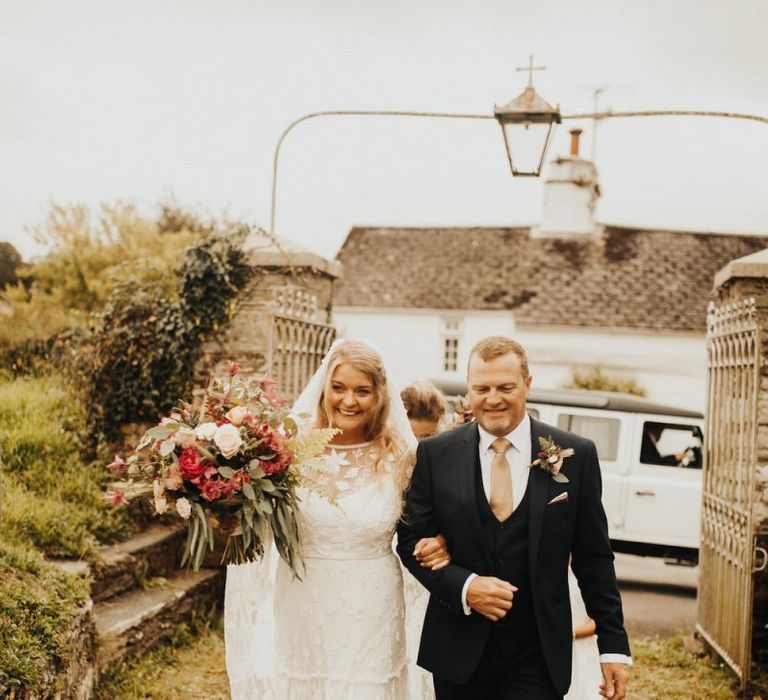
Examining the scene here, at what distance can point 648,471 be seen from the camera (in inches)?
404

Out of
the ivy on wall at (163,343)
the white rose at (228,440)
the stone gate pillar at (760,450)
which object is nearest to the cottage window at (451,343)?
the ivy on wall at (163,343)

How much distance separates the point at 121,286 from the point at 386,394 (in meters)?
4.63

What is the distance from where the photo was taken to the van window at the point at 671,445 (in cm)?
1020

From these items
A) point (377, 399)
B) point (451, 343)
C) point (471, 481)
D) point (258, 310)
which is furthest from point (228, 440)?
point (451, 343)

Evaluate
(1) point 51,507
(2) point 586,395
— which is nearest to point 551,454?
(1) point 51,507

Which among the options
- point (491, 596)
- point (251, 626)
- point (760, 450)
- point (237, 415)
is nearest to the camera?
point (491, 596)

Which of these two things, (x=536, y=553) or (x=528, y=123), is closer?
(x=536, y=553)

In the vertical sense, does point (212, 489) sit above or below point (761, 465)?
above

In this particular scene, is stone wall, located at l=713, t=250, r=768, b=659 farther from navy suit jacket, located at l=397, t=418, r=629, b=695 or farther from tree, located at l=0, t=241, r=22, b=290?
tree, located at l=0, t=241, r=22, b=290

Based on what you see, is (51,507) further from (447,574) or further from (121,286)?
(447,574)

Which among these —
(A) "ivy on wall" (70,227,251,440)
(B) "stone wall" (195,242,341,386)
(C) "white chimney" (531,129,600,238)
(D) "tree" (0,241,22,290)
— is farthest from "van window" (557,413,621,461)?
(C) "white chimney" (531,129,600,238)

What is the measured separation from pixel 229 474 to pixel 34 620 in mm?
1635

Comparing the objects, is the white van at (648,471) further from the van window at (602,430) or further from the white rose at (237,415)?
the white rose at (237,415)

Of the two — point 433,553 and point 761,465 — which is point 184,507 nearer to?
point 433,553
